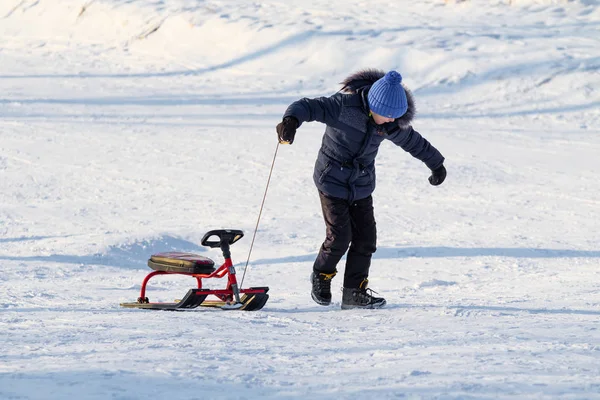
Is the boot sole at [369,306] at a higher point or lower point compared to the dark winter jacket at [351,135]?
lower

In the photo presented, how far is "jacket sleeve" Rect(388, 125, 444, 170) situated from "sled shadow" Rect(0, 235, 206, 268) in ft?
8.61

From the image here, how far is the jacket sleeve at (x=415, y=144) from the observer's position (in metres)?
4.73

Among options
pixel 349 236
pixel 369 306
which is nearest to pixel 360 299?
pixel 369 306

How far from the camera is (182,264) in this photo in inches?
188

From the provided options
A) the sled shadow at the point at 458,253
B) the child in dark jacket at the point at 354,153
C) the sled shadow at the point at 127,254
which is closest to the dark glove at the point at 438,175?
the child in dark jacket at the point at 354,153

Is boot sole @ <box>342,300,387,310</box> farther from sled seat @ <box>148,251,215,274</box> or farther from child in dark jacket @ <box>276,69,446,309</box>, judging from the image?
sled seat @ <box>148,251,215,274</box>

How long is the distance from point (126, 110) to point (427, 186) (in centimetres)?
523

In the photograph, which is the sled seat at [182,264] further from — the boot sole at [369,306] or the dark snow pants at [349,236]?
the boot sole at [369,306]

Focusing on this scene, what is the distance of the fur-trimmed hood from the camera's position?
4.64 meters

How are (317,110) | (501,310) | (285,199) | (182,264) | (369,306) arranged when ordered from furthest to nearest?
(285,199)
(369,306)
(182,264)
(501,310)
(317,110)

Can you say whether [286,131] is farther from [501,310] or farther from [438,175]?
[501,310]

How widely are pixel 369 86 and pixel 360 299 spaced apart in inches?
50.0

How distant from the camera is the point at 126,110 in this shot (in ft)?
39.7

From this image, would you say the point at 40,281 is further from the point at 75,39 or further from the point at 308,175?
the point at 75,39
